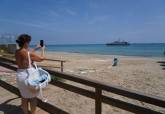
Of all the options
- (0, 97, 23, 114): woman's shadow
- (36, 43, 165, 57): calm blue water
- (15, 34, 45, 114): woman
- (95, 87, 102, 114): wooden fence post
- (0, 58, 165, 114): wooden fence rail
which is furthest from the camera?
(36, 43, 165, 57): calm blue water

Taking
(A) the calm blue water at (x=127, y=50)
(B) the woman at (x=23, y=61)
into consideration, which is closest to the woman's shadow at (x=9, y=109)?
(B) the woman at (x=23, y=61)

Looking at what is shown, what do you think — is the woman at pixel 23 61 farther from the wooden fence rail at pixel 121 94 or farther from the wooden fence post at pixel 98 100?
the wooden fence post at pixel 98 100

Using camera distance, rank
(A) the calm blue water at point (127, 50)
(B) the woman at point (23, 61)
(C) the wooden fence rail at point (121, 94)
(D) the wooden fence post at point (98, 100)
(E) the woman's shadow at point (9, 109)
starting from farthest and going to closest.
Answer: (A) the calm blue water at point (127, 50), (E) the woman's shadow at point (9, 109), (B) the woman at point (23, 61), (D) the wooden fence post at point (98, 100), (C) the wooden fence rail at point (121, 94)

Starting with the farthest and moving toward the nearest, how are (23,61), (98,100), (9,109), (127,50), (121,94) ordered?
(127,50), (9,109), (23,61), (98,100), (121,94)

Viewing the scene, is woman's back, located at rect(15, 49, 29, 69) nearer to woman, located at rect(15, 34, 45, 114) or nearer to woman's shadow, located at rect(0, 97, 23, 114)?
woman, located at rect(15, 34, 45, 114)

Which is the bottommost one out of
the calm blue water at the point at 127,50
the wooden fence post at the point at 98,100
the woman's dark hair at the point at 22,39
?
the calm blue water at the point at 127,50

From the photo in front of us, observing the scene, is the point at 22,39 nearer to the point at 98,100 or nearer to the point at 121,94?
the point at 98,100

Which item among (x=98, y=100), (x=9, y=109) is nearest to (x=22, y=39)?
(x=98, y=100)

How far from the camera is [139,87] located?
8.50m

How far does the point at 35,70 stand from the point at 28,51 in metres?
0.31

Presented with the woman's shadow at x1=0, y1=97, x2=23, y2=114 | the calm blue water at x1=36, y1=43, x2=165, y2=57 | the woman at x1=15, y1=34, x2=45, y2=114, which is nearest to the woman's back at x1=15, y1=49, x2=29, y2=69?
the woman at x1=15, y1=34, x2=45, y2=114

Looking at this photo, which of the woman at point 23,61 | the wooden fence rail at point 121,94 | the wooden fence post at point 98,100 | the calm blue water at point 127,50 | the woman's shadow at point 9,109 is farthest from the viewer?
the calm blue water at point 127,50

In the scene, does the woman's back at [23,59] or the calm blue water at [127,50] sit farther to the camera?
the calm blue water at [127,50]

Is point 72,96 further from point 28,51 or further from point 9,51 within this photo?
point 9,51
